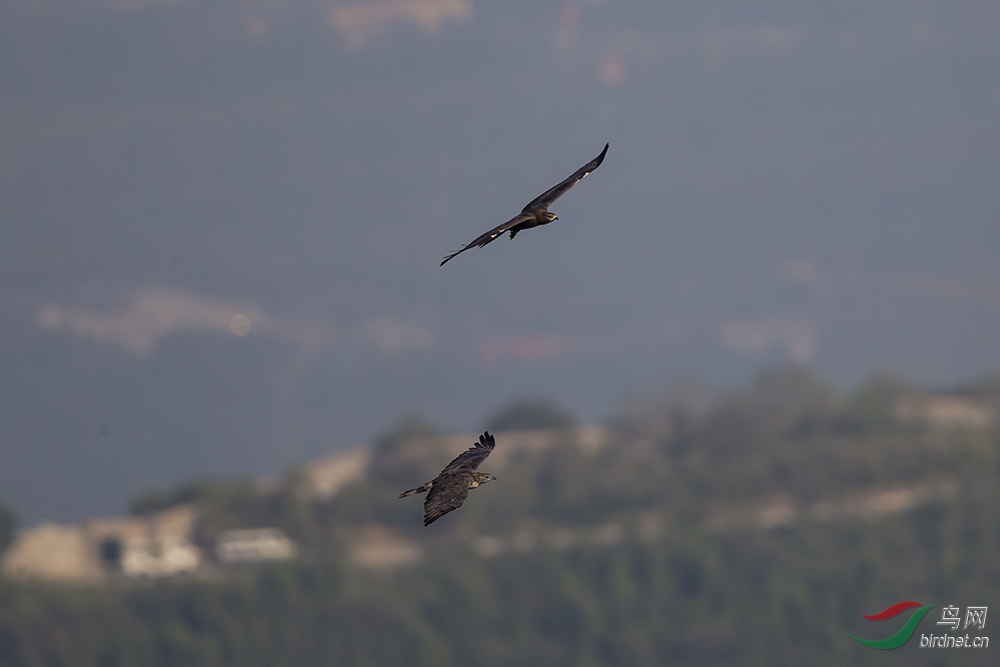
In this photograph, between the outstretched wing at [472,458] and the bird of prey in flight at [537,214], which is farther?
the outstretched wing at [472,458]

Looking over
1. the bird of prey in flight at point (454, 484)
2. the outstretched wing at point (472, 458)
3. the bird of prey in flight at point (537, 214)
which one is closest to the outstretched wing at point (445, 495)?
the bird of prey in flight at point (454, 484)

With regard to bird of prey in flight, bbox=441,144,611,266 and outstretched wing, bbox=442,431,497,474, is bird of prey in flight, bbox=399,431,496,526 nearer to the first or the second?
outstretched wing, bbox=442,431,497,474

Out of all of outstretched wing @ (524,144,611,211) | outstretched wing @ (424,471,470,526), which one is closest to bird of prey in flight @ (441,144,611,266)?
outstretched wing @ (524,144,611,211)

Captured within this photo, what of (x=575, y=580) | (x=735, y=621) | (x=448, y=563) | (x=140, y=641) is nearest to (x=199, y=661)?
(x=140, y=641)

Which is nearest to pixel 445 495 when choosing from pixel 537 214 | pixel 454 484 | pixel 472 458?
pixel 454 484

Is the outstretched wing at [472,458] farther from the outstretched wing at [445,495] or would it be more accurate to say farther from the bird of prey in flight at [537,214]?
the bird of prey in flight at [537,214]

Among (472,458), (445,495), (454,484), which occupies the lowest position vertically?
(445,495)

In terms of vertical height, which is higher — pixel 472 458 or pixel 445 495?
pixel 472 458

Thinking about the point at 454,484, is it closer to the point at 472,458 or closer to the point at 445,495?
the point at 445,495
